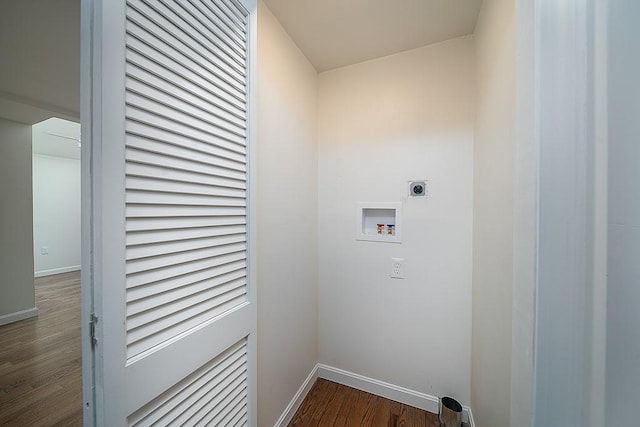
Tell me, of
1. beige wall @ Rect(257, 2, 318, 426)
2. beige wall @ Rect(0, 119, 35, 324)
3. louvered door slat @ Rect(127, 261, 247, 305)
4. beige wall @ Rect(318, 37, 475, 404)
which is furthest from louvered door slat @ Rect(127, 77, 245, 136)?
beige wall @ Rect(0, 119, 35, 324)

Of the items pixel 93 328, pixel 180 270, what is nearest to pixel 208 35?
pixel 180 270

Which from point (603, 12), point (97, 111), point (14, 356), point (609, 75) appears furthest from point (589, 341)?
point (14, 356)

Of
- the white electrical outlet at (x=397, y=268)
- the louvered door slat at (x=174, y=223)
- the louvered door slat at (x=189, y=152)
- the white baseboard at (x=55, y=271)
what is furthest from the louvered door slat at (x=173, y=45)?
the white baseboard at (x=55, y=271)

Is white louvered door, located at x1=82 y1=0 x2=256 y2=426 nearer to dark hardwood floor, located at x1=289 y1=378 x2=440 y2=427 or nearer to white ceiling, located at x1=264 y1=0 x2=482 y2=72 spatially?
white ceiling, located at x1=264 y1=0 x2=482 y2=72

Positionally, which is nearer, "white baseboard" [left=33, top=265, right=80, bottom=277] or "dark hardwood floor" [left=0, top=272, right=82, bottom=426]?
"dark hardwood floor" [left=0, top=272, right=82, bottom=426]

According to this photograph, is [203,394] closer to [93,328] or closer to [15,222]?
[93,328]

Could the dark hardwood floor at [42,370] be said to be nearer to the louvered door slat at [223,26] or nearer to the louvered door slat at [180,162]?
the louvered door slat at [180,162]

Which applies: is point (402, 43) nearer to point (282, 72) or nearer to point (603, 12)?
point (282, 72)

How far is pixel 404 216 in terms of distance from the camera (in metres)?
1.64

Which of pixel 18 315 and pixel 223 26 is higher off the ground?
pixel 223 26

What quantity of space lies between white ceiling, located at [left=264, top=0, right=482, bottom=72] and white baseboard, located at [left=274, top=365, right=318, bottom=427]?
239 centimetres

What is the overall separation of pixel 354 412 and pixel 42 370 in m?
2.63

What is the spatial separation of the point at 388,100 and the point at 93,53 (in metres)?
1.59

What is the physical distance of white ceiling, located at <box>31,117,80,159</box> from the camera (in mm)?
3227
